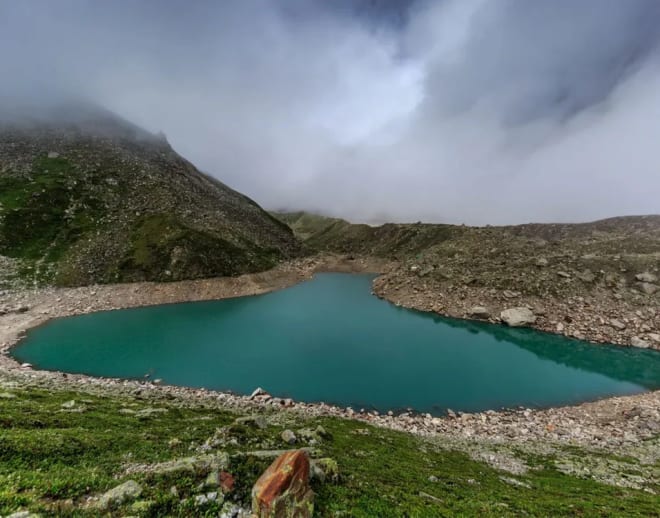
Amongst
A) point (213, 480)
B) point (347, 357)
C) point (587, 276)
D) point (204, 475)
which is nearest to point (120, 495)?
point (204, 475)

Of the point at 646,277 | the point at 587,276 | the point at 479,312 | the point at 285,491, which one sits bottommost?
the point at 285,491

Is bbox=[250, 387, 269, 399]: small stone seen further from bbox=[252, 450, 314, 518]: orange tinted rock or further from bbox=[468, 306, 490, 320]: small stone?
bbox=[468, 306, 490, 320]: small stone

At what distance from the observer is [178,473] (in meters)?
8.11

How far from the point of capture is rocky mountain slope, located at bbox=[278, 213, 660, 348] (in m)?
42.5

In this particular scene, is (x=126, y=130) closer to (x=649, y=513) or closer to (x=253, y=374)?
(x=253, y=374)

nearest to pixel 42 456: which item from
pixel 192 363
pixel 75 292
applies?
pixel 192 363

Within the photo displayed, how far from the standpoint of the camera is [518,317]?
45.8 metres

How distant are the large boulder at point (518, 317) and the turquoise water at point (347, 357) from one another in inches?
63.3

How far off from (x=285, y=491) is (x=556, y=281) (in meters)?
58.1

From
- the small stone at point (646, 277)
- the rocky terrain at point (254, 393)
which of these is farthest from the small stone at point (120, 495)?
the small stone at point (646, 277)

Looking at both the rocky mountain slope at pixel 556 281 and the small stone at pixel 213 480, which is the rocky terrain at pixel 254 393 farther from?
the rocky mountain slope at pixel 556 281

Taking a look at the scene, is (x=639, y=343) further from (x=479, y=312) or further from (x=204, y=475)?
(x=204, y=475)

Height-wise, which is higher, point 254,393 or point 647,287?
point 647,287

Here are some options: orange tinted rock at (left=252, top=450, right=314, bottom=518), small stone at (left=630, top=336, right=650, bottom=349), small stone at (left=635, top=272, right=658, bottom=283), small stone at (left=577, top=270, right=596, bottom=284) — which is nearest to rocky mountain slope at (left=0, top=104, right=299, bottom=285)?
orange tinted rock at (left=252, top=450, right=314, bottom=518)
